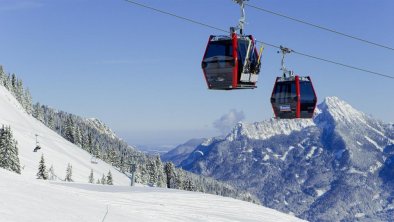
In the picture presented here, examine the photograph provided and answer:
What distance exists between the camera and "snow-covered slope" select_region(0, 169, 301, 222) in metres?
13.4

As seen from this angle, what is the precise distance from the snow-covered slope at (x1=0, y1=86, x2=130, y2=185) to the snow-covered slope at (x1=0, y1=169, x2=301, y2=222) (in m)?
78.5

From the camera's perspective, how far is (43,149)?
128 metres

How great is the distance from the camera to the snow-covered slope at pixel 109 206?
1337 cm

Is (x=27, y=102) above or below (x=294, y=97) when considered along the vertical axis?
below

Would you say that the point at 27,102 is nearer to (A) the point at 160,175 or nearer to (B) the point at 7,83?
(B) the point at 7,83

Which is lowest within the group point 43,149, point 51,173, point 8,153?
point 51,173

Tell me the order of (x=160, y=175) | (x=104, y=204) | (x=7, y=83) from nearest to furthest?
(x=104, y=204)
(x=160, y=175)
(x=7, y=83)

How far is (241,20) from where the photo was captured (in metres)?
24.5

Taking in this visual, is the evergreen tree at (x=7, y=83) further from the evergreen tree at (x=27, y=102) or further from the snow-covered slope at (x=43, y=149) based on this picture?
the evergreen tree at (x=27, y=102)

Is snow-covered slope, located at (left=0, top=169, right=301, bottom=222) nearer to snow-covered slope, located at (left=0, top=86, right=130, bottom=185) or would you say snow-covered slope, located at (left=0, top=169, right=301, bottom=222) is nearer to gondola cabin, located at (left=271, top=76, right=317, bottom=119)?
gondola cabin, located at (left=271, top=76, right=317, bottom=119)

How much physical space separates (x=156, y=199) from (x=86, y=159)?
5000 inches

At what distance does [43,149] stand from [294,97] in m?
108

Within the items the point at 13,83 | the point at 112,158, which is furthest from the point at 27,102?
the point at 112,158

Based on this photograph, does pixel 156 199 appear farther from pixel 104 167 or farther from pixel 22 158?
pixel 104 167
